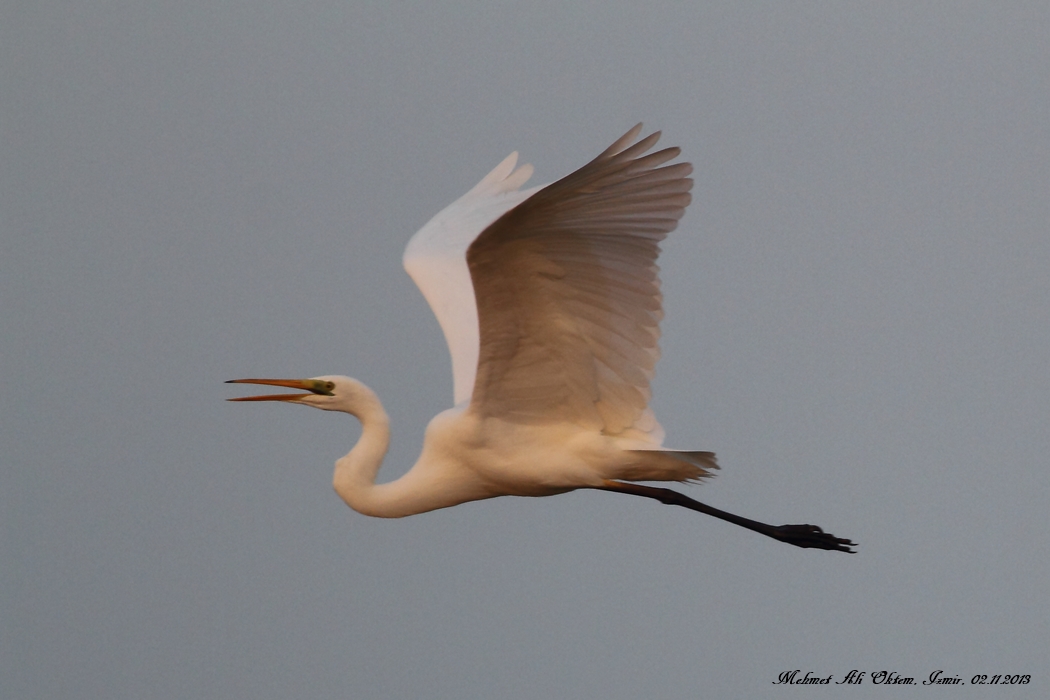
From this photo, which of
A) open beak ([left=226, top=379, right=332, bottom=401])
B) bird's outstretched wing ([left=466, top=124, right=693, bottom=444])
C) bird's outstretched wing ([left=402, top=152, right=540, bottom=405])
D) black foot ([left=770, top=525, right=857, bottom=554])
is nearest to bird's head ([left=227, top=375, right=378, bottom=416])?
open beak ([left=226, top=379, right=332, bottom=401])

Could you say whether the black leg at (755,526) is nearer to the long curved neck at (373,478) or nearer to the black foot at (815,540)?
the black foot at (815,540)

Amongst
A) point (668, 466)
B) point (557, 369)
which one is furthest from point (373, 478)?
point (668, 466)

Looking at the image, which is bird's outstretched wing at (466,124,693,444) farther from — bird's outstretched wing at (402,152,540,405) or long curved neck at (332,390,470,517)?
bird's outstretched wing at (402,152,540,405)

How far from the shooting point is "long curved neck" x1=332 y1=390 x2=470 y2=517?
825 centimetres

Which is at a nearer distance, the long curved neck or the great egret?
the great egret

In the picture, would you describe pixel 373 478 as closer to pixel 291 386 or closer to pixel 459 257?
pixel 291 386

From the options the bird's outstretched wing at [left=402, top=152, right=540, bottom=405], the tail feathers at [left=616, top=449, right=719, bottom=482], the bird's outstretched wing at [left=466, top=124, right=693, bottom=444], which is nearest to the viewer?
the bird's outstretched wing at [left=466, top=124, right=693, bottom=444]

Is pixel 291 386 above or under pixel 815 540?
above

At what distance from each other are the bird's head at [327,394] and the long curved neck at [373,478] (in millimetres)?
12

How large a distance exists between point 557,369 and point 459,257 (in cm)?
202

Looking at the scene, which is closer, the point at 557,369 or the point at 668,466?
the point at 557,369

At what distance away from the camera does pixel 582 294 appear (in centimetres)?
729

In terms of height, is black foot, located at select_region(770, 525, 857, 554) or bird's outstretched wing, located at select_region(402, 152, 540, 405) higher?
bird's outstretched wing, located at select_region(402, 152, 540, 405)

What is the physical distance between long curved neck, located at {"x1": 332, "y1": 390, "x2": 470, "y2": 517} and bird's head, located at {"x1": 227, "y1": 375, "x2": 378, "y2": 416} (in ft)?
0.04
